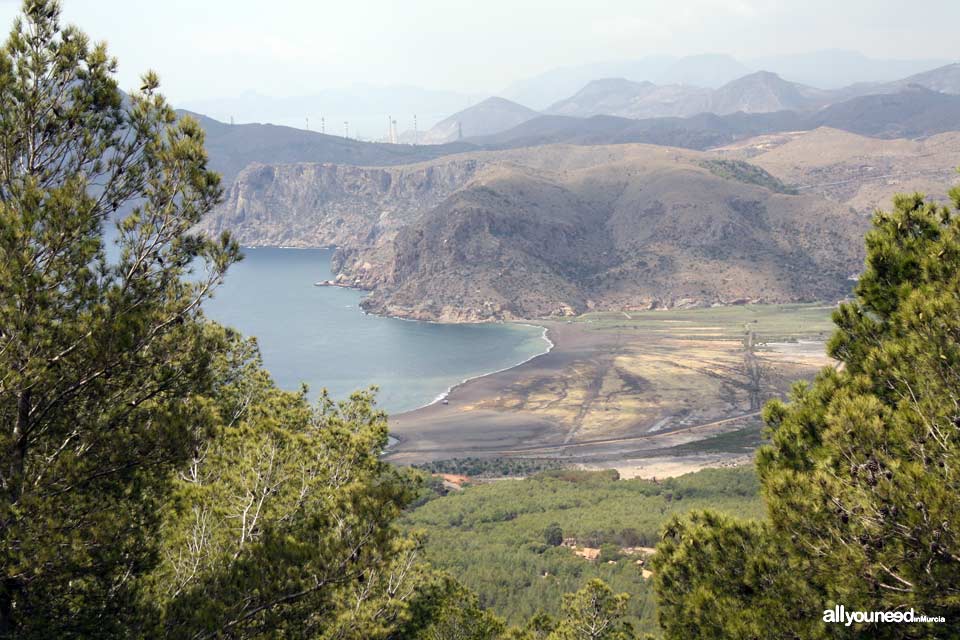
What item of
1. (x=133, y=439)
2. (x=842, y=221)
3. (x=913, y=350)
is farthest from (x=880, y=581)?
(x=842, y=221)

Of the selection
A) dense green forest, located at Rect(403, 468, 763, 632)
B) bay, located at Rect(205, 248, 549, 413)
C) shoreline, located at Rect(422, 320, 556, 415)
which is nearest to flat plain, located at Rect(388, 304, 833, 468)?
shoreline, located at Rect(422, 320, 556, 415)

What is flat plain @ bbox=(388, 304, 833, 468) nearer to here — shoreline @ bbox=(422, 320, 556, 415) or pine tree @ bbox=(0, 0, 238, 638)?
shoreline @ bbox=(422, 320, 556, 415)

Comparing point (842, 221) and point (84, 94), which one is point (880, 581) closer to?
point (84, 94)

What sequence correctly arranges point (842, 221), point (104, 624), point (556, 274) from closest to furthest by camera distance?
point (104, 624)
point (556, 274)
point (842, 221)

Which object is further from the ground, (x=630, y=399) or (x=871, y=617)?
(x=871, y=617)

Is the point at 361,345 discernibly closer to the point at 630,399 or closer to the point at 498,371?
the point at 498,371

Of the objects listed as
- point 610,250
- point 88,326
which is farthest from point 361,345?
point 88,326
